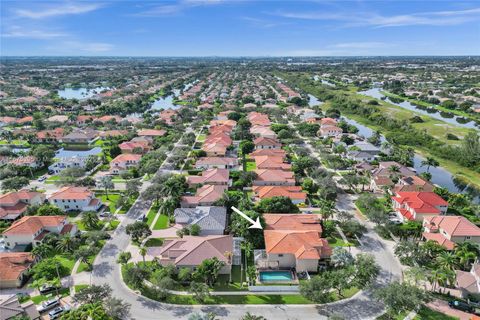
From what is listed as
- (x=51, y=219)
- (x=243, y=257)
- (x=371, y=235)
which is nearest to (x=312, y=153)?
(x=371, y=235)

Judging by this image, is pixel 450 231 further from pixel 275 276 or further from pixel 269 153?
pixel 269 153

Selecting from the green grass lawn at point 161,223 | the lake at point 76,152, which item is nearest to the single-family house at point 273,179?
the green grass lawn at point 161,223

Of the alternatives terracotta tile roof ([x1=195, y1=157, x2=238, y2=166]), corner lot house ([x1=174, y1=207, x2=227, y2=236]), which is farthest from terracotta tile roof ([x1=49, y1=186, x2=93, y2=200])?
terracotta tile roof ([x1=195, y1=157, x2=238, y2=166])

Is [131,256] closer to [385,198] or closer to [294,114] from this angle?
[385,198]

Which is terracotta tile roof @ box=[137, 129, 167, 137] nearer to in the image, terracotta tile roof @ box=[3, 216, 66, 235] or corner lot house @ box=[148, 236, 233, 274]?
terracotta tile roof @ box=[3, 216, 66, 235]

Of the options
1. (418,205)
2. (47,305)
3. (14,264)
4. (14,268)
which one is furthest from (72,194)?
(418,205)
